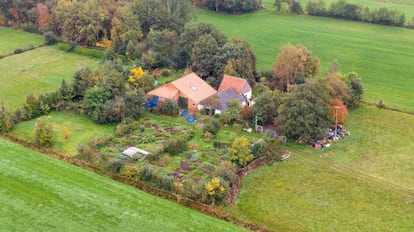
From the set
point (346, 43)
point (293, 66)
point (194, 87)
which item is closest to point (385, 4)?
point (346, 43)

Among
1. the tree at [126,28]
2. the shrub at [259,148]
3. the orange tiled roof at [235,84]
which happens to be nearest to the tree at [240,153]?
the shrub at [259,148]

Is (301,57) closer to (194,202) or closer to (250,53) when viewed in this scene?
(250,53)

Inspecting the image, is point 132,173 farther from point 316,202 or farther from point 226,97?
point 226,97

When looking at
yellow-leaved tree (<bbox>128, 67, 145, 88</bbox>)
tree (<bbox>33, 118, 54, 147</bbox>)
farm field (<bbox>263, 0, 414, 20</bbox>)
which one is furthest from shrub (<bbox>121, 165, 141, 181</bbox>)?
farm field (<bbox>263, 0, 414, 20</bbox>)

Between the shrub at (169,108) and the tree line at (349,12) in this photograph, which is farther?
the tree line at (349,12)

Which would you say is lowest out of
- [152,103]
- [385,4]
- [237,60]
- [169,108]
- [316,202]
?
[316,202]

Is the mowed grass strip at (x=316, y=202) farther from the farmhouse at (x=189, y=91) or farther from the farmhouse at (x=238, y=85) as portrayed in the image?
the farmhouse at (x=238, y=85)
